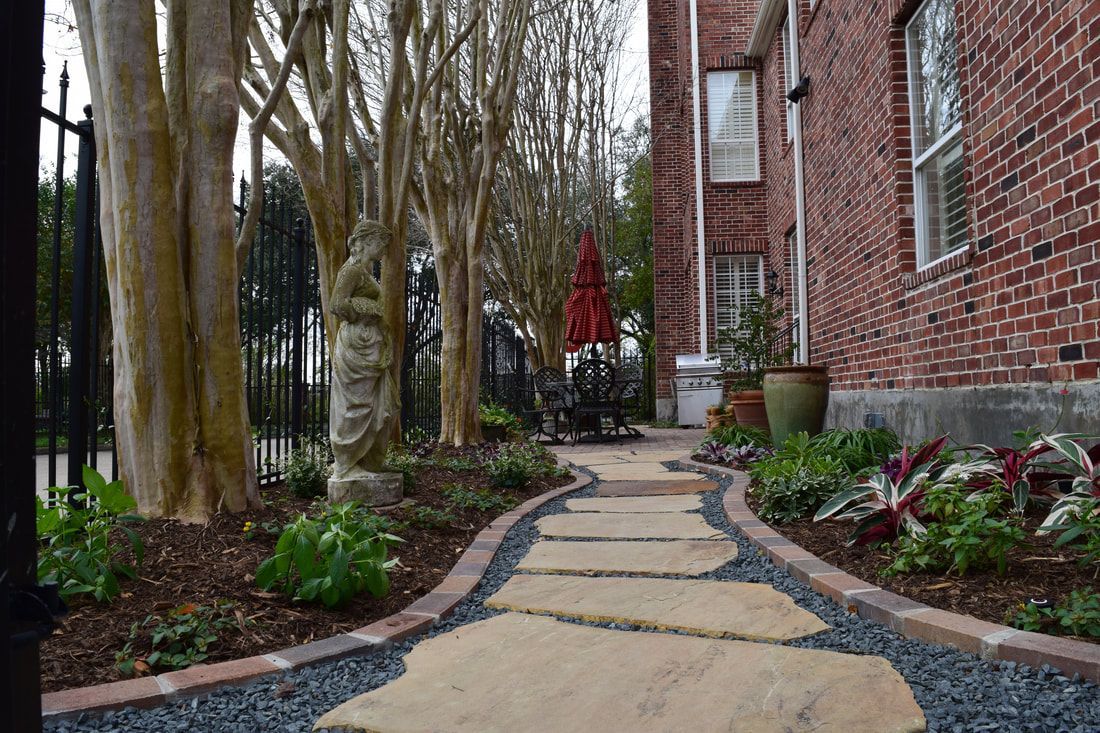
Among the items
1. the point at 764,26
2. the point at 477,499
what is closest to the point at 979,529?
the point at 477,499

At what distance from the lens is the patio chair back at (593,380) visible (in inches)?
407

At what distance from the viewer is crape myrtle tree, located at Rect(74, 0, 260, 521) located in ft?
10.4

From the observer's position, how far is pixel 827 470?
13.9 feet

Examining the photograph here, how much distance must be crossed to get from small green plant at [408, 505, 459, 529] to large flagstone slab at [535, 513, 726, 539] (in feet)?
1.79

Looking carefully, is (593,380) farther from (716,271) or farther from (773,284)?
(716,271)

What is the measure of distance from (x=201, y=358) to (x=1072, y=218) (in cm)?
396

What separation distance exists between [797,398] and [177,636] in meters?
5.29

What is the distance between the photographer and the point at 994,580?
2545mm

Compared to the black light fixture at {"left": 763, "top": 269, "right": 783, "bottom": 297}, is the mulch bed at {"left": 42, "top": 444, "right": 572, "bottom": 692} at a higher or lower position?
lower

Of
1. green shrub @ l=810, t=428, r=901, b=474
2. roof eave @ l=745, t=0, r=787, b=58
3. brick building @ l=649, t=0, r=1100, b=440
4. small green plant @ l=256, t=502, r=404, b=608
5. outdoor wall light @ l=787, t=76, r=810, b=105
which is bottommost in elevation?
small green plant @ l=256, t=502, r=404, b=608

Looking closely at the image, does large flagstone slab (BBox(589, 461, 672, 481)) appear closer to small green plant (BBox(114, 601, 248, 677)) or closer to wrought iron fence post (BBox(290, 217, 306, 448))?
wrought iron fence post (BBox(290, 217, 306, 448))

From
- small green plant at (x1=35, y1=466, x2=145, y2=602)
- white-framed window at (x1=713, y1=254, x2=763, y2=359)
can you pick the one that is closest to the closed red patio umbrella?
white-framed window at (x1=713, y1=254, x2=763, y2=359)

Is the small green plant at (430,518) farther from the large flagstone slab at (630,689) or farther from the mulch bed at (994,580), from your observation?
the mulch bed at (994,580)

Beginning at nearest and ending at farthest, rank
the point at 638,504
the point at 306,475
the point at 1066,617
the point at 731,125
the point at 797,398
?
the point at 1066,617, the point at 306,475, the point at 638,504, the point at 797,398, the point at 731,125
